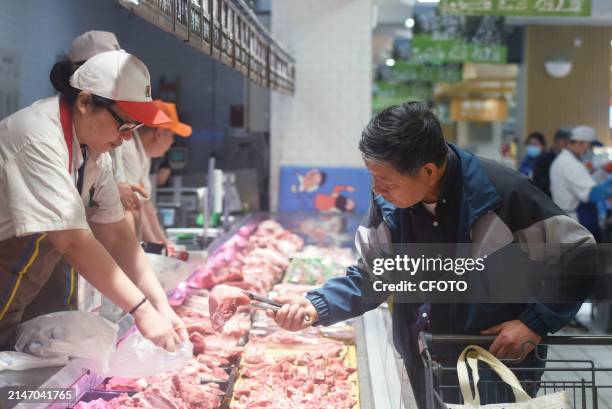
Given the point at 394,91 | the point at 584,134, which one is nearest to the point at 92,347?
the point at 584,134

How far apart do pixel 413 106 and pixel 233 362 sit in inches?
56.4

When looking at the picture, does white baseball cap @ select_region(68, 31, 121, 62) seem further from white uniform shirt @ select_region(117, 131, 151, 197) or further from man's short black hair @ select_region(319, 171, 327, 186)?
man's short black hair @ select_region(319, 171, 327, 186)

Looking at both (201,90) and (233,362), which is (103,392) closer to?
(233,362)

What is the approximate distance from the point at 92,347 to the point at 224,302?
18.2 inches

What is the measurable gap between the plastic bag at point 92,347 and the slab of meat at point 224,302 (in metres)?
0.21

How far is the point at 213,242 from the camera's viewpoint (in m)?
4.93

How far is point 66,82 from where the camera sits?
2.34 metres

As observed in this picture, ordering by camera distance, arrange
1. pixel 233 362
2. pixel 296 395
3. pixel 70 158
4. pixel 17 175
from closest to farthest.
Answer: pixel 17 175, pixel 70 158, pixel 296 395, pixel 233 362

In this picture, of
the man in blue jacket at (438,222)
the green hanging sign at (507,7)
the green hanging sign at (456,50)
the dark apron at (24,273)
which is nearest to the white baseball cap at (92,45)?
the dark apron at (24,273)

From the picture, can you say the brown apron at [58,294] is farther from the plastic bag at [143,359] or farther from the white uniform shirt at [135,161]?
A: the white uniform shirt at [135,161]

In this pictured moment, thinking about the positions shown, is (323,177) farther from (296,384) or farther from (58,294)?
(58,294)

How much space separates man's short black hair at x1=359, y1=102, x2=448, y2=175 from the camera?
6.90 feet

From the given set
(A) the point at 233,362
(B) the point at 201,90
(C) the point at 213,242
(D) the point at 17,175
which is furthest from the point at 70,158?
(B) the point at 201,90

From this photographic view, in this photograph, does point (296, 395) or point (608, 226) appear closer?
point (296, 395)
